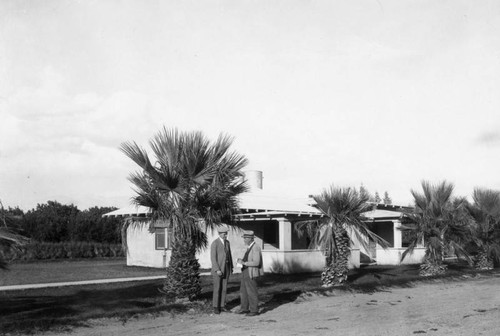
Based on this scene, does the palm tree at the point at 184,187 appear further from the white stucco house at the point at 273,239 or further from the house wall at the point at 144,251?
the house wall at the point at 144,251

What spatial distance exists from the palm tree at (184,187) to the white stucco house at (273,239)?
7061 millimetres

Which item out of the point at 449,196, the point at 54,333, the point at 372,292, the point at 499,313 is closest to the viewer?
the point at 54,333

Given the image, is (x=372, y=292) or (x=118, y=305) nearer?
(x=118, y=305)

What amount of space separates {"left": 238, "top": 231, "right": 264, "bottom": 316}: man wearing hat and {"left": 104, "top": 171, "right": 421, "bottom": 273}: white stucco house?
8.03 m

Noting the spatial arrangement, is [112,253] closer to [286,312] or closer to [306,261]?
[306,261]

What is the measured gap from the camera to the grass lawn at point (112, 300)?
10852 mm

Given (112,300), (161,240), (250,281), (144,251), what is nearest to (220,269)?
(250,281)

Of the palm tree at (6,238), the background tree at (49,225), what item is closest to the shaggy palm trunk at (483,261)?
the palm tree at (6,238)

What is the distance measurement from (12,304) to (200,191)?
4.97 m

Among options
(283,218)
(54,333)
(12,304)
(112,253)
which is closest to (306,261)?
(283,218)

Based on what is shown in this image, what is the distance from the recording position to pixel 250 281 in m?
12.0

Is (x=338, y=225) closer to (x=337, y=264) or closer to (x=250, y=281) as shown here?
(x=337, y=264)

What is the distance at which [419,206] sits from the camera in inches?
846

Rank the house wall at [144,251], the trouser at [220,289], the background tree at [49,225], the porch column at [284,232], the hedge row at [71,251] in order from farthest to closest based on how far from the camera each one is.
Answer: the background tree at [49,225], the hedge row at [71,251], the house wall at [144,251], the porch column at [284,232], the trouser at [220,289]
